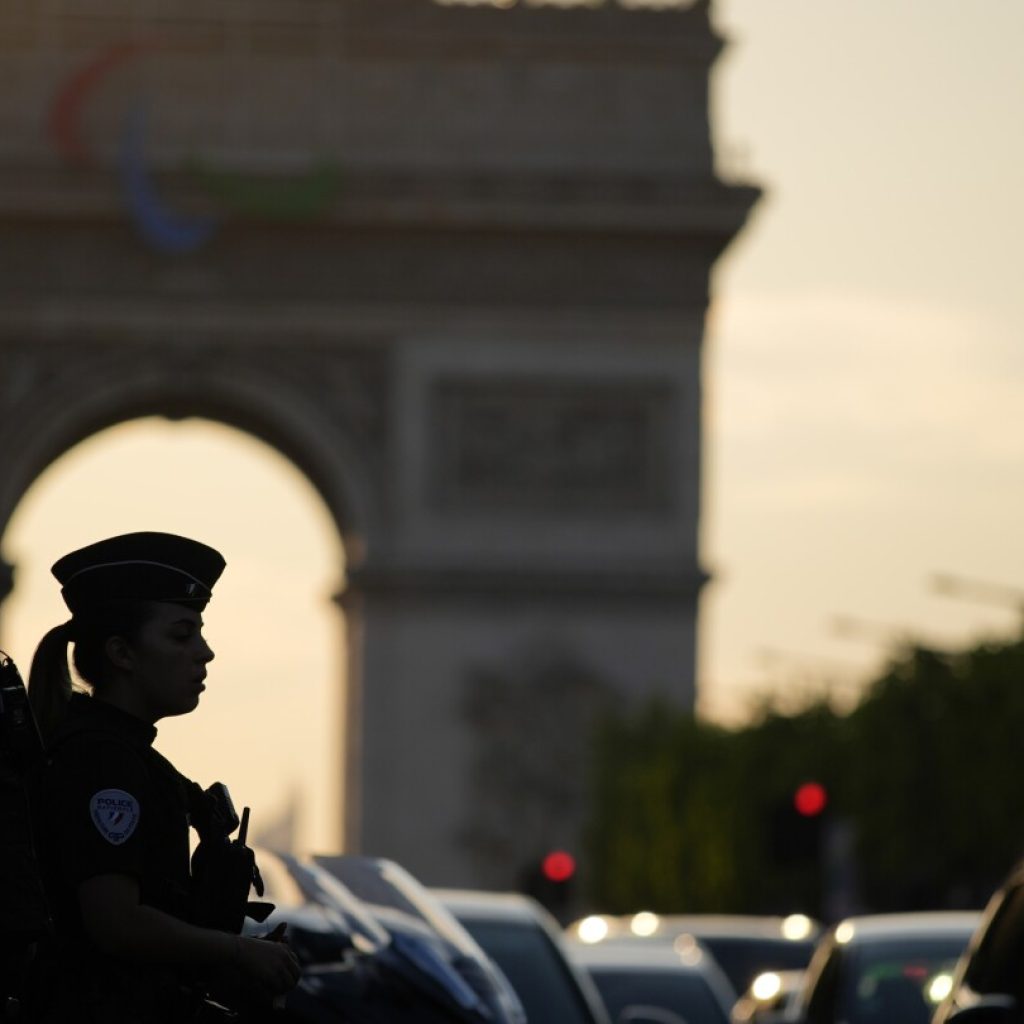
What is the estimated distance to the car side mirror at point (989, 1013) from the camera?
868 centimetres

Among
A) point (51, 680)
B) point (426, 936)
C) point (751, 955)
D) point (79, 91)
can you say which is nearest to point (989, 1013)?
point (426, 936)

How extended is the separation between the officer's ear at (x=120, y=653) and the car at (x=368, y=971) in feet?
5.20

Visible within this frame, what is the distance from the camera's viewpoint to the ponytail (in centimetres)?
639

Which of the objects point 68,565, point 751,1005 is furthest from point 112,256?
point 68,565

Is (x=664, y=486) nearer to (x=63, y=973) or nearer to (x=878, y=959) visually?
(x=878, y=959)

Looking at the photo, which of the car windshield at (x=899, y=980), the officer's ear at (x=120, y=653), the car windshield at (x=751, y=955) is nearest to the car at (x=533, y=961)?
the car windshield at (x=899, y=980)

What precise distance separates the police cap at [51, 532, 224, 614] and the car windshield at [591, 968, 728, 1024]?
7.72 metres

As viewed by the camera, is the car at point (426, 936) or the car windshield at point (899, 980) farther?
the car windshield at point (899, 980)

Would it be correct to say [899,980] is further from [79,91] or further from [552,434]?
[79,91]

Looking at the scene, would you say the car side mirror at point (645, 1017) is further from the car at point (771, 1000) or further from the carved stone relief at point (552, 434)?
the carved stone relief at point (552, 434)

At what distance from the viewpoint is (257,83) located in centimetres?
4588

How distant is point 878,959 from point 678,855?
42627mm

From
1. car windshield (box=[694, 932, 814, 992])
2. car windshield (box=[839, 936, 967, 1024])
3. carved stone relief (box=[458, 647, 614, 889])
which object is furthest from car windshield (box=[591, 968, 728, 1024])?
carved stone relief (box=[458, 647, 614, 889])

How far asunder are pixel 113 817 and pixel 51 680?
46 cm
